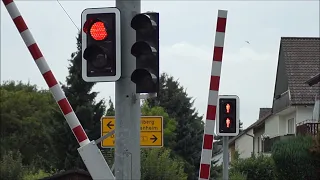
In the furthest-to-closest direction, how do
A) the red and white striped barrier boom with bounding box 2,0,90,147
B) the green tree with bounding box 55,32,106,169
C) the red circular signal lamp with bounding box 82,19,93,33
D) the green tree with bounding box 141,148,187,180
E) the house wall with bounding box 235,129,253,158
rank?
1. the house wall with bounding box 235,129,253,158
2. the green tree with bounding box 55,32,106,169
3. the green tree with bounding box 141,148,187,180
4. the red and white striped barrier boom with bounding box 2,0,90,147
5. the red circular signal lamp with bounding box 82,19,93,33

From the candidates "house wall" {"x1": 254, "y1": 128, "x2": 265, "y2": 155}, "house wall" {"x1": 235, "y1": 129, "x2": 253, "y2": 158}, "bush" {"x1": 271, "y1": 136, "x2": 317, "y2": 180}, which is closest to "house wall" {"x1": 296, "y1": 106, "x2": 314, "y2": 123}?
"house wall" {"x1": 254, "y1": 128, "x2": 265, "y2": 155}

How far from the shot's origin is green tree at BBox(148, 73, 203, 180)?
51969 millimetres

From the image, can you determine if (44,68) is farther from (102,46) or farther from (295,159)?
(295,159)

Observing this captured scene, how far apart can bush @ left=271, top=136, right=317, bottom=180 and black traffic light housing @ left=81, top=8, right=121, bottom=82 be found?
20641mm

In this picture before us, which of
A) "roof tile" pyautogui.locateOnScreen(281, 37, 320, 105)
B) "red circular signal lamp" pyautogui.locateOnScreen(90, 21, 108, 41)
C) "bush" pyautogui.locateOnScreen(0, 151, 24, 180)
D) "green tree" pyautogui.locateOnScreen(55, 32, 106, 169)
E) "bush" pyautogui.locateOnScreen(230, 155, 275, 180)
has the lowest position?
"bush" pyautogui.locateOnScreen(0, 151, 24, 180)

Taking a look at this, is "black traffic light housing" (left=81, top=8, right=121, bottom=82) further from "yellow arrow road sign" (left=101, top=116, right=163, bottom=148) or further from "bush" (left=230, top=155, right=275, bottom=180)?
"bush" (left=230, top=155, right=275, bottom=180)

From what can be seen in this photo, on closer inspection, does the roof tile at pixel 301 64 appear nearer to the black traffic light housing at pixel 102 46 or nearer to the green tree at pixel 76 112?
the green tree at pixel 76 112

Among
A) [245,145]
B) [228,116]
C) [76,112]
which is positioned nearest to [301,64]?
[76,112]

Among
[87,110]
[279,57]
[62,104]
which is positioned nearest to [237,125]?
[62,104]

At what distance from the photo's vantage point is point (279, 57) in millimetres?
50875

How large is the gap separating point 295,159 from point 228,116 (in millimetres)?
16413

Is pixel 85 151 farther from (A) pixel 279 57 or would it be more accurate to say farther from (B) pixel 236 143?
(B) pixel 236 143

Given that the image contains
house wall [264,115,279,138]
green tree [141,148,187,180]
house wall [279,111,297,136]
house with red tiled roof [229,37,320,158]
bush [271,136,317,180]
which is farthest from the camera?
house wall [264,115,279,138]

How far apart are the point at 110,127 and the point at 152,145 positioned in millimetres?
1367
